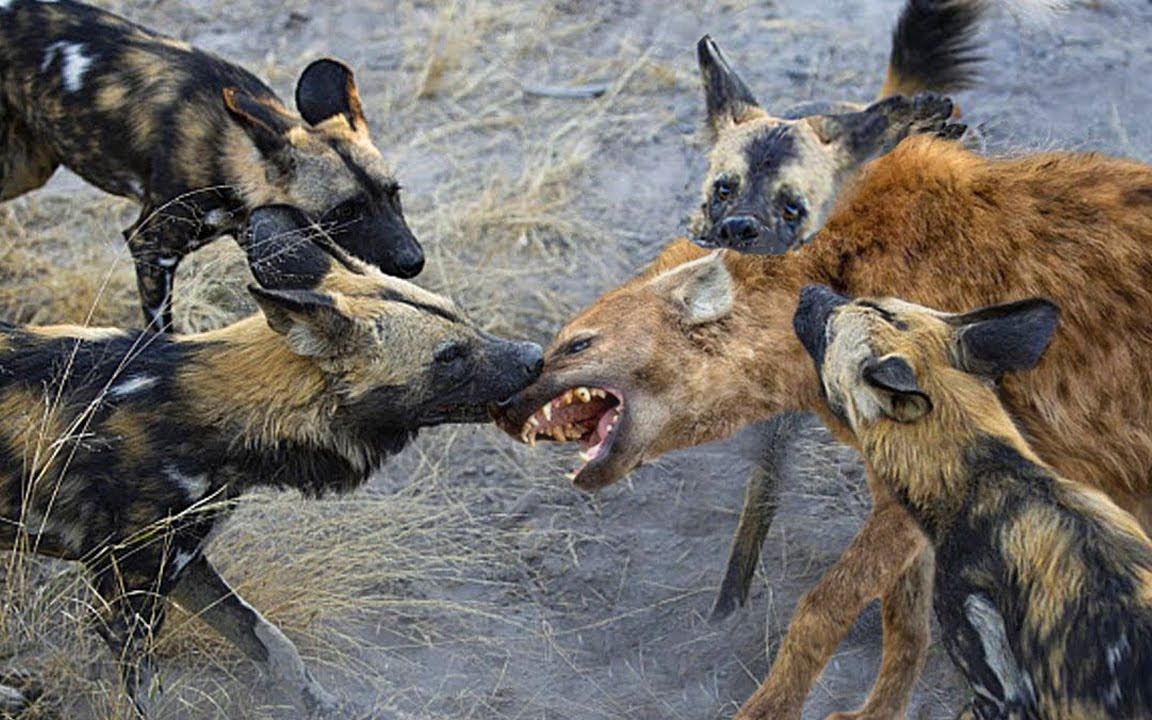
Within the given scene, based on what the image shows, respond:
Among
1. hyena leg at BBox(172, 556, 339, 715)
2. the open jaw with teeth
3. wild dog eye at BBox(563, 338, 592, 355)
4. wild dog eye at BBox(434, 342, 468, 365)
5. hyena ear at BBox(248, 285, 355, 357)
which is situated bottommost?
hyena leg at BBox(172, 556, 339, 715)

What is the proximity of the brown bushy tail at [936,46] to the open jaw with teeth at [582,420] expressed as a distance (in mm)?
1908

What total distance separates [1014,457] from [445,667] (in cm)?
173

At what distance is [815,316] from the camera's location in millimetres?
3541

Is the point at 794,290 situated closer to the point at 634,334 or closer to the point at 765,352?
the point at 765,352

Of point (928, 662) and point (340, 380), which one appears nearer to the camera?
point (340, 380)

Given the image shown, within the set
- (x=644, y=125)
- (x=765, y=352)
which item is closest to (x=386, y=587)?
(x=765, y=352)

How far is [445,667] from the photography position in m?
4.23

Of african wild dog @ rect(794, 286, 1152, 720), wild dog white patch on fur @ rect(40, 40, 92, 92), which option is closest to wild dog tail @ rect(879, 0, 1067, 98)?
african wild dog @ rect(794, 286, 1152, 720)

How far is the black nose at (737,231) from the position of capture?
4.10 metres

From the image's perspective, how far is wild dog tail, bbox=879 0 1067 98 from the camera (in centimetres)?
529

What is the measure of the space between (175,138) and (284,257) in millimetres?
1267

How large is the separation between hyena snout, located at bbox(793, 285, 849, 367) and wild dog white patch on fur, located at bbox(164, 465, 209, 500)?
4.65 feet

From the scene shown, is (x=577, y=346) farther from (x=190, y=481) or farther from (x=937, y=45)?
(x=937, y=45)

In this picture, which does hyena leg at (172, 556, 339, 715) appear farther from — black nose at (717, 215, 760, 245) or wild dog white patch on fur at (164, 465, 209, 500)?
black nose at (717, 215, 760, 245)
